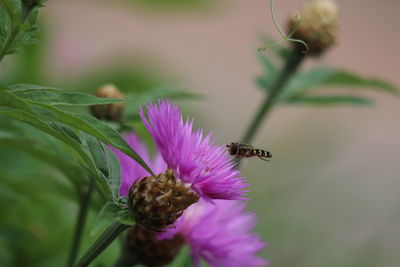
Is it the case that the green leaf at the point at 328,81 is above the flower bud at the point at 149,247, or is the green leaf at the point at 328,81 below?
above

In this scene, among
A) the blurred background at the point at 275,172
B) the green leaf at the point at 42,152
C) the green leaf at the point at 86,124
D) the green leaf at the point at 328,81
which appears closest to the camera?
the green leaf at the point at 86,124

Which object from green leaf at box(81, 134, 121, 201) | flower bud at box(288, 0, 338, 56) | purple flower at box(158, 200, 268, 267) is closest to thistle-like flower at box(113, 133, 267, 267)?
purple flower at box(158, 200, 268, 267)

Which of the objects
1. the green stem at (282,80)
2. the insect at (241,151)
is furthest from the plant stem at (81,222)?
the green stem at (282,80)

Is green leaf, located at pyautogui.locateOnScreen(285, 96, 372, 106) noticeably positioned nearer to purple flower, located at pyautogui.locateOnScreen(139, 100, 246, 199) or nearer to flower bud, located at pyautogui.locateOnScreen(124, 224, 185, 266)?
flower bud, located at pyautogui.locateOnScreen(124, 224, 185, 266)

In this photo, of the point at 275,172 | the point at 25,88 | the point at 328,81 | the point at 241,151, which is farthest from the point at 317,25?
the point at 275,172

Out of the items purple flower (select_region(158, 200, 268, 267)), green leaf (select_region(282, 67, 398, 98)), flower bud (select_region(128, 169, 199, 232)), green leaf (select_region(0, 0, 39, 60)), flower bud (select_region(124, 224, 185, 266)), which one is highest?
green leaf (select_region(282, 67, 398, 98))

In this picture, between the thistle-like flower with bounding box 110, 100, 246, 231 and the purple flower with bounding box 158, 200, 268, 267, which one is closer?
the thistle-like flower with bounding box 110, 100, 246, 231

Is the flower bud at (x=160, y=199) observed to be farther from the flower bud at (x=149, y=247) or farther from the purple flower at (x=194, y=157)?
the flower bud at (x=149, y=247)

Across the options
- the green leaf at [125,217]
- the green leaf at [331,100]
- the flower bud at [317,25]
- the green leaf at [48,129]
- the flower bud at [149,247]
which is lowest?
the flower bud at [149,247]
